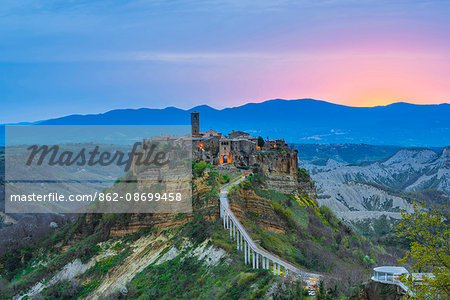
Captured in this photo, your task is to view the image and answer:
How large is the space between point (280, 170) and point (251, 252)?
103ft

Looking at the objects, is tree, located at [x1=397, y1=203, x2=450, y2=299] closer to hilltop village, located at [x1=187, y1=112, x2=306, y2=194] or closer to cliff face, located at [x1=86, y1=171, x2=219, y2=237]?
cliff face, located at [x1=86, y1=171, x2=219, y2=237]

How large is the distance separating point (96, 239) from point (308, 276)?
105 ft

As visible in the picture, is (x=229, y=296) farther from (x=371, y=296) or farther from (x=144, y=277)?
(x=144, y=277)

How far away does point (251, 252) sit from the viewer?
3450 cm

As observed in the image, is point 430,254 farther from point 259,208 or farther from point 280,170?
point 280,170

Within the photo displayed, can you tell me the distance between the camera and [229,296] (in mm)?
→ 28625

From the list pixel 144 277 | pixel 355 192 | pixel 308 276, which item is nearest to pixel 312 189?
pixel 144 277

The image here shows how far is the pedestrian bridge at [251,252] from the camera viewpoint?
101 feet

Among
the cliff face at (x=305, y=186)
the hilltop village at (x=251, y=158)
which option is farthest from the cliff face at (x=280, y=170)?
the cliff face at (x=305, y=186)

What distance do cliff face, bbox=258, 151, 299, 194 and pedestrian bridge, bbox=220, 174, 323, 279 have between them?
64.7 ft

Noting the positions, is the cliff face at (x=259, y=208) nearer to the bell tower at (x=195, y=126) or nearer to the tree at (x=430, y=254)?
the tree at (x=430, y=254)

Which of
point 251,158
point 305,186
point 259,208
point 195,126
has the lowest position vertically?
point 259,208

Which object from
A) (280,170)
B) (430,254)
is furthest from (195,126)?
(430,254)

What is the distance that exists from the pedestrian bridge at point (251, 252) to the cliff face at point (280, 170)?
64.7ft
